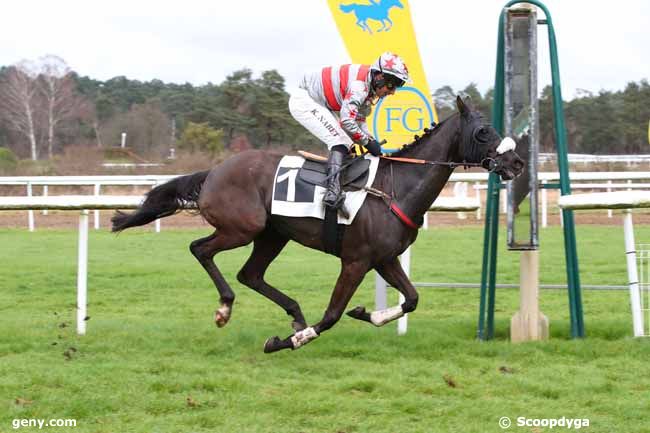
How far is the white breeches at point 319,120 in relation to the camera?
600cm

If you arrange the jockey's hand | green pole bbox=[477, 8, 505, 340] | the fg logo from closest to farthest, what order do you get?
the jockey's hand, green pole bbox=[477, 8, 505, 340], the fg logo

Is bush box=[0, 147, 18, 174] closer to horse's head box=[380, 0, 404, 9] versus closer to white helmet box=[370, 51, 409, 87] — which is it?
horse's head box=[380, 0, 404, 9]

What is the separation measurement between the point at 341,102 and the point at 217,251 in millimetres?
1353

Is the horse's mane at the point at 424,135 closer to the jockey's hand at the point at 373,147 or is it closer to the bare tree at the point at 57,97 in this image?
the jockey's hand at the point at 373,147

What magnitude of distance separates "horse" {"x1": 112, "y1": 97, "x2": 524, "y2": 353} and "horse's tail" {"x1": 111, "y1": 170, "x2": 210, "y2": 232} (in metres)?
0.01

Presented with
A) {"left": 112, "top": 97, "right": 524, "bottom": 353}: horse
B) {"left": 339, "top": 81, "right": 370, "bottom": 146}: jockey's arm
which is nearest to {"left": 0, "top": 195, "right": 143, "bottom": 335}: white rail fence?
{"left": 112, "top": 97, "right": 524, "bottom": 353}: horse

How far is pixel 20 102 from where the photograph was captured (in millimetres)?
39812

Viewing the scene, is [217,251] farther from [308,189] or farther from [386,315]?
[386,315]

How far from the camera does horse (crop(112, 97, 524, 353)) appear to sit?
5.68 meters

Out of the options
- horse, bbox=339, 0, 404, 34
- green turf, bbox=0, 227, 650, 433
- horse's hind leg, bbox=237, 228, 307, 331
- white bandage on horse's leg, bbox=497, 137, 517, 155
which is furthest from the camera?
horse, bbox=339, 0, 404, 34

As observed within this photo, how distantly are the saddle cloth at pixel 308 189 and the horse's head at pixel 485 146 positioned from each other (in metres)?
0.63

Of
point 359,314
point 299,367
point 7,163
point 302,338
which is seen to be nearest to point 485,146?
point 359,314

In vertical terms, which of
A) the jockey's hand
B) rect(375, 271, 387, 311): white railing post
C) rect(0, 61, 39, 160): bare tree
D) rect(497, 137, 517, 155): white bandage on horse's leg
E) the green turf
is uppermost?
rect(0, 61, 39, 160): bare tree

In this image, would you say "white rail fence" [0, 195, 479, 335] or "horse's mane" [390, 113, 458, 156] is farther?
"white rail fence" [0, 195, 479, 335]
